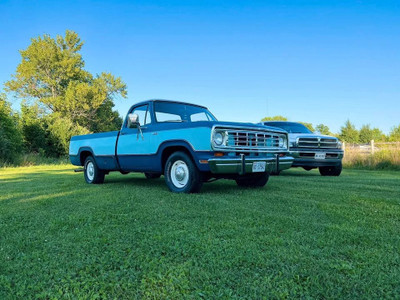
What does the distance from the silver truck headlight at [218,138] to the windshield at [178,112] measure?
1546 millimetres

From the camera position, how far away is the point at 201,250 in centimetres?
242

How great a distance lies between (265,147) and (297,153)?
420cm

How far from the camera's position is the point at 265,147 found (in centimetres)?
554

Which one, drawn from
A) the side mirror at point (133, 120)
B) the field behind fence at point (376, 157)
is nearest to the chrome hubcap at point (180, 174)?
the side mirror at point (133, 120)

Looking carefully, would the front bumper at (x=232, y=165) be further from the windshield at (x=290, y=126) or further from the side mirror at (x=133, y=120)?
the windshield at (x=290, y=126)

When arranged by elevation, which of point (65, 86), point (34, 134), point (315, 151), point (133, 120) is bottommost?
point (315, 151)

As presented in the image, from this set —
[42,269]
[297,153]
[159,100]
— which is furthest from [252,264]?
[297,153]

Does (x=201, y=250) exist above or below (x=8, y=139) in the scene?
below

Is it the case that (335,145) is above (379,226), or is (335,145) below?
above

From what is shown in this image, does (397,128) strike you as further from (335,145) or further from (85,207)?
(85,207)

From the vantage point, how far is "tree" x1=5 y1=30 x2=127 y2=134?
37156mm

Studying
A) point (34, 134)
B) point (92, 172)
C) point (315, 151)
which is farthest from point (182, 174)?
point (34, 134)

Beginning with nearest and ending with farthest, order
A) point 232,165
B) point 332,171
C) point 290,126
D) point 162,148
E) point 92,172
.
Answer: point 232,165, point 162,148, point 92,172, point 332,171, point 290,126

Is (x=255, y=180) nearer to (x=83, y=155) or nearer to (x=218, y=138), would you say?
(x=218, y=138)
